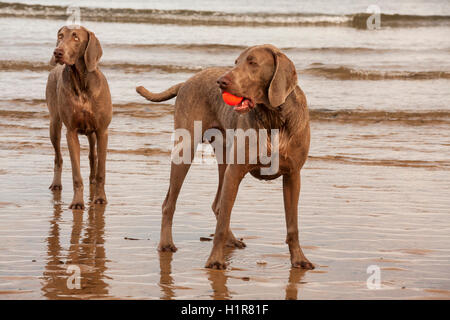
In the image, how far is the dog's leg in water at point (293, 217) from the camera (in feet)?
19.7

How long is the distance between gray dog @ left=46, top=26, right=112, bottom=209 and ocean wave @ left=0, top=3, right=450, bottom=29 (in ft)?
81.5

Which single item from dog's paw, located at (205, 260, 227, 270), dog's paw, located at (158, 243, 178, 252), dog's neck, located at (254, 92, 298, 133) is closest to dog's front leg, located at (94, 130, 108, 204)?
dog's paw, located at (158, 243, 178, 252)

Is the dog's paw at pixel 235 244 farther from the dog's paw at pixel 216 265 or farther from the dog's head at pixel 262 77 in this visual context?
the dog's head at pixel 262 77

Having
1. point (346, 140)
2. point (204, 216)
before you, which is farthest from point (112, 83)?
point (204, 216)

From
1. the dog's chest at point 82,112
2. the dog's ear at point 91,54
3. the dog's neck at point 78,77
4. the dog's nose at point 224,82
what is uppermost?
the dog's nose at point 224,82

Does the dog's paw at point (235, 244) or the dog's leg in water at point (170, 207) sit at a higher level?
the dog's leg in water at point (170, 207)

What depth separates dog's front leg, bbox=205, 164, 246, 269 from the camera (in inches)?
233

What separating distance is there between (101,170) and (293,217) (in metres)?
3.15

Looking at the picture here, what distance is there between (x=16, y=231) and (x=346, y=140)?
21.7 feet

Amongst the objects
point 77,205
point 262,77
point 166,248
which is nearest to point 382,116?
point 77,205

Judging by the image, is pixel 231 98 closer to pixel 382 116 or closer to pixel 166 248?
pixel 166 248

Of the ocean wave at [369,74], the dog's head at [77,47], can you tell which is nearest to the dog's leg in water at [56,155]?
the dog's head at [77,47]

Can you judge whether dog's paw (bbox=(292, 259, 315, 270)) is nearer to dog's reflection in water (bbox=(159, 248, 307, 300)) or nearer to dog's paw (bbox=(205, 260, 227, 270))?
dog's reflection in water (bbox=(159, 248, 307, 300))

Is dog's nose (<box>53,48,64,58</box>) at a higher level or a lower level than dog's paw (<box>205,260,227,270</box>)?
higher
